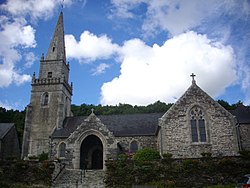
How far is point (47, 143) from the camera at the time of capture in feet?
105

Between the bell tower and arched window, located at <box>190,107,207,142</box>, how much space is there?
17697 millimetres

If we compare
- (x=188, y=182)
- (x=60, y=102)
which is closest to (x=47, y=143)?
(x=60, y=102)

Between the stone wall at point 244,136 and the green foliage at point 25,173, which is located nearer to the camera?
the green foliage at point 25,173

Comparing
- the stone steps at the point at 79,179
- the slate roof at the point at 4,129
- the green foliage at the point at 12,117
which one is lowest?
the stone steps at the point at 79,179

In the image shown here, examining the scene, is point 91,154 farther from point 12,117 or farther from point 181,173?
point 12,117

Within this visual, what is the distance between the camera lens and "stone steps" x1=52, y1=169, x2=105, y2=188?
61.1 feet

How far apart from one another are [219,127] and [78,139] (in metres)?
12.8

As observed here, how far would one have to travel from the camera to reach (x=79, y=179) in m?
19.7

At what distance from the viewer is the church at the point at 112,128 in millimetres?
21891

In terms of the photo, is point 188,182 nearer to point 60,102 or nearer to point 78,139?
point 78,139

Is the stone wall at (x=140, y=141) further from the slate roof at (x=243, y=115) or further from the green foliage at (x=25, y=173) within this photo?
the green foliage at (x=25, y=173)

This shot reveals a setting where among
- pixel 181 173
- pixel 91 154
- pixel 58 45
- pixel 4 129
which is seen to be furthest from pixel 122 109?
pixel 181 173

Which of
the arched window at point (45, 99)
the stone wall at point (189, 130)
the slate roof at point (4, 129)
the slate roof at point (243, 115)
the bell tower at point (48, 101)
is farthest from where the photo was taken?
the arched window at point (45, 99)

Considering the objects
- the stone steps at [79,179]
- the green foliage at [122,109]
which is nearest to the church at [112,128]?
the stone steps at [79,179]
